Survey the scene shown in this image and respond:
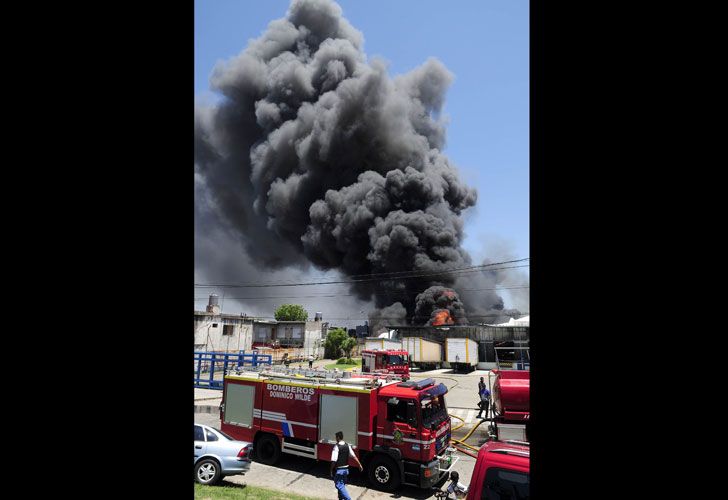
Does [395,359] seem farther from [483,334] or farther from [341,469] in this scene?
[341,469]

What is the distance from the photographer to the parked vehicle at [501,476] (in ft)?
16.0

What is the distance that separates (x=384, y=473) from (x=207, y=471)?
330 centimetres

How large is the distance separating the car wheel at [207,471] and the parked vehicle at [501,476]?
5622mm

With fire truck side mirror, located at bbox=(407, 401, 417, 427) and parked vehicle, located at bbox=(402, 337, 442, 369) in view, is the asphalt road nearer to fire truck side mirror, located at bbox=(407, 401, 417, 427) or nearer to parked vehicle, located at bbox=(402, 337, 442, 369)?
fire truck side mirror, located at bbox=(407, 401, 417, 427)

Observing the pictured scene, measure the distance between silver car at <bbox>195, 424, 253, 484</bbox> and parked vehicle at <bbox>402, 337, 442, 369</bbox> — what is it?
77.1 ft

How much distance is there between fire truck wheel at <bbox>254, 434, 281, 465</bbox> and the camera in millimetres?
10734

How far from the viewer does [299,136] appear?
5841 centimetres

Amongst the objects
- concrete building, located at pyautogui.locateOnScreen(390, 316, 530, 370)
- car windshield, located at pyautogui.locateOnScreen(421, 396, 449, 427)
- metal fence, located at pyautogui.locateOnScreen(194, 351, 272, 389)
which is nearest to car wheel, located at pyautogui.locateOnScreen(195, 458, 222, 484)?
car windshield, located at pyautogui.locateOnScreen(421, 396, 449, 427)

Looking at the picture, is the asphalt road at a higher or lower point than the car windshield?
lower
